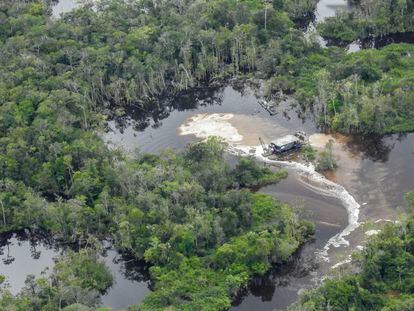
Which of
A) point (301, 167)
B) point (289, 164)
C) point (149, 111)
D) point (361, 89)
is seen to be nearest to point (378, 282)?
point (301, 167)

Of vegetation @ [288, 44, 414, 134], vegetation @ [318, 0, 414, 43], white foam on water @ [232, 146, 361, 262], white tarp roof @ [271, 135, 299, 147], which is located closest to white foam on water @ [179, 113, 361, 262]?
white foam on water @ [232, 146, 361, 262]

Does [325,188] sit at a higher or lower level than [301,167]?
lower

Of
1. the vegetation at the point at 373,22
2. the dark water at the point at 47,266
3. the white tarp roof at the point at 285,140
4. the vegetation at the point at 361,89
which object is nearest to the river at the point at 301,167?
the vegetation at the point at 361,89

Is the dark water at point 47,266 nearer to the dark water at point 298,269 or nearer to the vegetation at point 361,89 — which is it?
the dark water at point 298,269

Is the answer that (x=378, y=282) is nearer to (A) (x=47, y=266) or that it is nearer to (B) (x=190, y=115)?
(A) (x=47, y=266)

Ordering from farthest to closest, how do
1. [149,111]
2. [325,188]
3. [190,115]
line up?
1. [149,111]
2. [190,115]
3. [325,188]

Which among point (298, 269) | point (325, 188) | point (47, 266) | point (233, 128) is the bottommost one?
point (47, 266)
